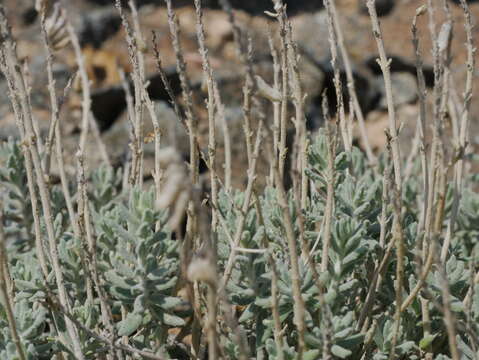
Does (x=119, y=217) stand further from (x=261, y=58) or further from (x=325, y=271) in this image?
(x=261, y=58)

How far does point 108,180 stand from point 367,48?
157 inches

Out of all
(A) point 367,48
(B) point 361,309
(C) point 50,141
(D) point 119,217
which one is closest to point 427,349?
(B) point 361,309

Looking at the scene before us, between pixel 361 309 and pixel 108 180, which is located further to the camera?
pixel 108 180

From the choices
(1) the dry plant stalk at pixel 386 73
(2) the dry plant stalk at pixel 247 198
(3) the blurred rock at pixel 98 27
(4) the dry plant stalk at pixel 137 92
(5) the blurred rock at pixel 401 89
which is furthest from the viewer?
(3) the blurred rock at pixel 98 27

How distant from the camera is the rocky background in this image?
375 centimetres

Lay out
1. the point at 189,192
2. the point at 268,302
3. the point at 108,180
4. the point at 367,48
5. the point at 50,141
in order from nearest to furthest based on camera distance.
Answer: the point at 189,192
the point at 268,302
the point at 50,141
the point at 108,180
the point at 367,48

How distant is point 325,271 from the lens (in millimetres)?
1569

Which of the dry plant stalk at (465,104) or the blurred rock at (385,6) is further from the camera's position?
the blurred rock at (385,6)

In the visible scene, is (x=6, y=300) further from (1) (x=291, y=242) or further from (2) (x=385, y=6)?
(2) (x=385, y=6)

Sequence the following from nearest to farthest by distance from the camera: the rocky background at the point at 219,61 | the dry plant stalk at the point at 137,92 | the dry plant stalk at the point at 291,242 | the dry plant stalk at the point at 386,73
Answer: the dry plant stalk at the point at 291,242
the dry plant stalk at the point at 386,73
the dry plant stalk at the point at 137,92
the rocky background at the point at 219,61

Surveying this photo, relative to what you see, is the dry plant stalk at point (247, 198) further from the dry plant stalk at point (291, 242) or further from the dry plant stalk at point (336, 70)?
the dry plant stalk at point (336, 70)

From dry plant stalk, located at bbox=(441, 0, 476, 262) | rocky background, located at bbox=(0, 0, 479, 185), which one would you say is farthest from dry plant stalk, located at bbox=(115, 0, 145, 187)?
rocky background, located at bbox=(0, 0, 479, 185)

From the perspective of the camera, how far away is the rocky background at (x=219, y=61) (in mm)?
3750

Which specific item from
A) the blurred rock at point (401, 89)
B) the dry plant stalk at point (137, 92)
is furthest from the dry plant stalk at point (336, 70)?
the blurred rock at point (401, 89)
